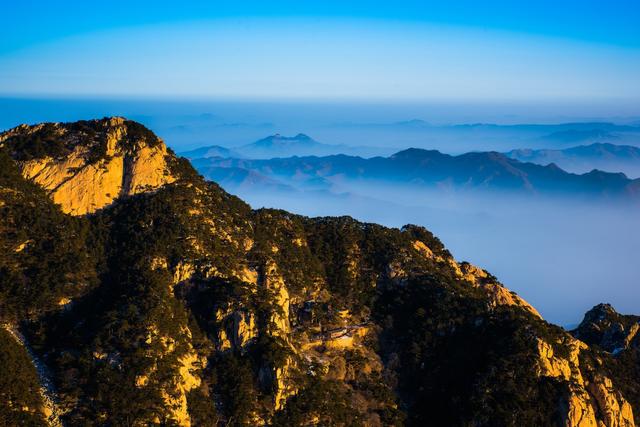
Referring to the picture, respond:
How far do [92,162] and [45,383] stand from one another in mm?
27606

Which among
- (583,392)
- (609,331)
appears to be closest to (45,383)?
(583,392)

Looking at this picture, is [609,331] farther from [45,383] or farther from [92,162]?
[45,383]

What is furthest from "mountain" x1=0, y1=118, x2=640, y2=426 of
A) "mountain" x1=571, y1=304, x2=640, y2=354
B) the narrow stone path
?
"mountain" x1=571, y1=304, x2=640, y2=354

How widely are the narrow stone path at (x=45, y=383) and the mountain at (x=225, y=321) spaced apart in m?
0.11

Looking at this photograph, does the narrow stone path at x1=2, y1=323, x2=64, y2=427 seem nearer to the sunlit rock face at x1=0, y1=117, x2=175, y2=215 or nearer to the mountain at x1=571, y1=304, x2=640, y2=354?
the sunlit rock face at x1=0, y1=117, x2=175, y2=215

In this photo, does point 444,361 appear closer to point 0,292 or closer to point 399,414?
point 399,414

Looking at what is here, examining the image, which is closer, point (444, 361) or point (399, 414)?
point (399, 414)

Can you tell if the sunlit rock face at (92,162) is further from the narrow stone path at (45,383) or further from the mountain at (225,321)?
the narrow stone path at (45,383)

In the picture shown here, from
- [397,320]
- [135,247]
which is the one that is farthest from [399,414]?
[135,247]

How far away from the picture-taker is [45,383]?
49.0 m

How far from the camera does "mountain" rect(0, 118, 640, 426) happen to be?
51344mm

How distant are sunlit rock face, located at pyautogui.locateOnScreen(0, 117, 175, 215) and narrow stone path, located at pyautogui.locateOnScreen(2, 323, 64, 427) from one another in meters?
16.9

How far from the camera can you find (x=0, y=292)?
5588 centimetres

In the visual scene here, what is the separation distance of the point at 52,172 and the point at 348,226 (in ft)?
115
